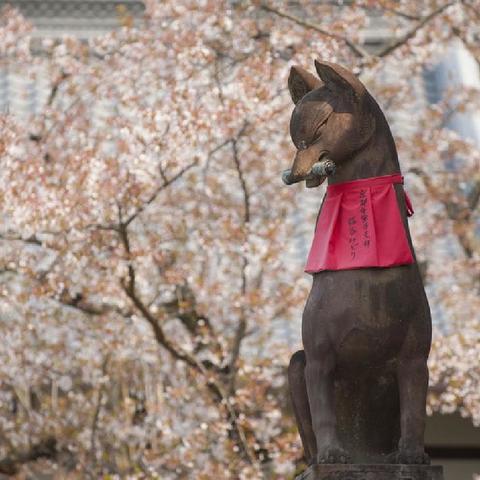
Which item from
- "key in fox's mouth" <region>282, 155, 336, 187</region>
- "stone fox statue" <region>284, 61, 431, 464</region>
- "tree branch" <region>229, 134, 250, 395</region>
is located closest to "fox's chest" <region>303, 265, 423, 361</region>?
"stone fox statue" <region>284, 61, 431, 464</region>

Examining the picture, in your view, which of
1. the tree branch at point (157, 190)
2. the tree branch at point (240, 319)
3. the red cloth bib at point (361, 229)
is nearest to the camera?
the red cloth bib at point (361, 229)

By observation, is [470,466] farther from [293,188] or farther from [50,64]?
[50,64]

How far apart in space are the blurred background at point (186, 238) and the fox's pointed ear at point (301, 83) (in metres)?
4.51

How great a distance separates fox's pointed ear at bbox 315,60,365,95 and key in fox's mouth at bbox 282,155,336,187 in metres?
0.32

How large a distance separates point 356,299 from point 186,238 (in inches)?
255

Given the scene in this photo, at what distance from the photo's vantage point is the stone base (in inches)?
140

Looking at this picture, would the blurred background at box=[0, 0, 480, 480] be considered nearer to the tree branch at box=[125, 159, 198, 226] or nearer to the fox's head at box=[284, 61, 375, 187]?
the tree branch at box=[125, 159, 198, 226]

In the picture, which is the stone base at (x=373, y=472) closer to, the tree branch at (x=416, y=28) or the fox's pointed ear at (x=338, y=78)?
the fox's pointed ear at (x=338, y=78)

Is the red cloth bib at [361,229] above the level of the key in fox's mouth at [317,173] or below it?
below

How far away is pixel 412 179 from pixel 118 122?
449 cm

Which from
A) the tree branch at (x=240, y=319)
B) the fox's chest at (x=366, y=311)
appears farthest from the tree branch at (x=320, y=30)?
the fox's chest at (x=366, y=311)

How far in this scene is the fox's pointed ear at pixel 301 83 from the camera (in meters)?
4.07

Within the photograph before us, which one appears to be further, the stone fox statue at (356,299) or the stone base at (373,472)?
the stone fox statue at (356,299)

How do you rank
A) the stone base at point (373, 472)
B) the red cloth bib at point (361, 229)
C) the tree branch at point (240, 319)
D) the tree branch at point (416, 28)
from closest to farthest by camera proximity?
1. the stone base at point (373, 472)
2. the red cloth bib at point (361, 229)
3. the tree branch at point (240, 319)
4. the tree branch at point (416, 28)
